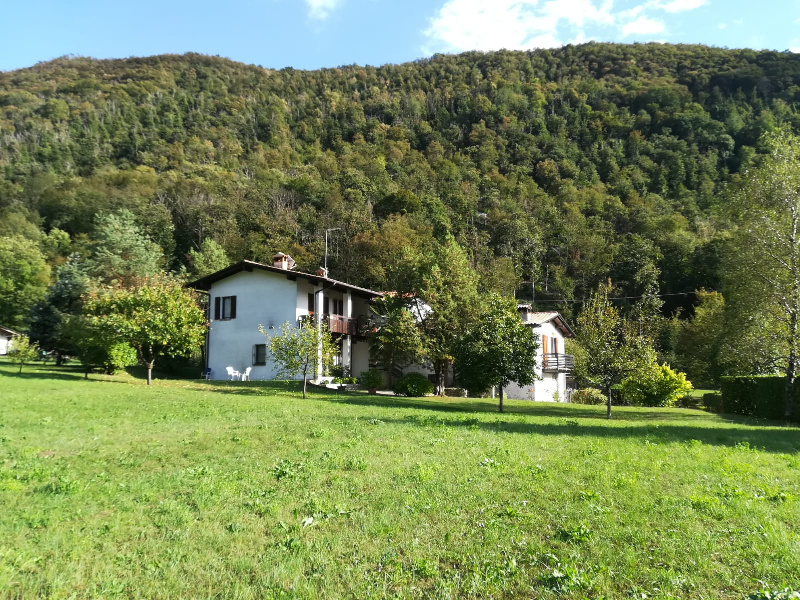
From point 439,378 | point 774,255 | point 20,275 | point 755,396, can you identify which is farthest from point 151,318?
point 20,275

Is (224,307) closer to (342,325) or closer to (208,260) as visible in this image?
(342,325)

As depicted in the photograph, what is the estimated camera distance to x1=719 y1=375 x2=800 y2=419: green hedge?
2427cm

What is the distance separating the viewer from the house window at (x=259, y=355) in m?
34.0

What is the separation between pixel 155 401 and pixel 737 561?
1832 centimetres

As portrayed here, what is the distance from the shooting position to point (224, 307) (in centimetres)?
3566

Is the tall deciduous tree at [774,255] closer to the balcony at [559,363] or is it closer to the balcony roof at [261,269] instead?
the balcony at [559,363]

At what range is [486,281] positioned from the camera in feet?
176

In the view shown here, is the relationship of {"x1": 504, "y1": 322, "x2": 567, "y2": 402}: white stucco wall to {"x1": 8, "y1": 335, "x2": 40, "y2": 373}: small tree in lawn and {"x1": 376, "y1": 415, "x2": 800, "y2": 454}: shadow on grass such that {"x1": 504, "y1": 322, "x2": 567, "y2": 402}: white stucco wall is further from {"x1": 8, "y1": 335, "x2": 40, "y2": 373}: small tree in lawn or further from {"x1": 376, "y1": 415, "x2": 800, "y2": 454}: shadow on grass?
{"x1": 8, "y1": 335, "x2": 40, "y2": 373}: small tree in lawn

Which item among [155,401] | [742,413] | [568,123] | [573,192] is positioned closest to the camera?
[155,401]

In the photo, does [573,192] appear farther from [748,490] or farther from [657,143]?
[748,490]

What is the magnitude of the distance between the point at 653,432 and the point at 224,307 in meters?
28.1

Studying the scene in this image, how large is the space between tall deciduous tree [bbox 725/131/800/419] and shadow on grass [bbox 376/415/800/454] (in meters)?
8.21

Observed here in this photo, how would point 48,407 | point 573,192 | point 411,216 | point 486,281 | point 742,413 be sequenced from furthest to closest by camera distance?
point 573,192, point 411,216, point 486,281, point 742,413, point 48,407

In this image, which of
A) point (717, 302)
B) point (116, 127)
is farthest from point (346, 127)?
point (717, 302)
